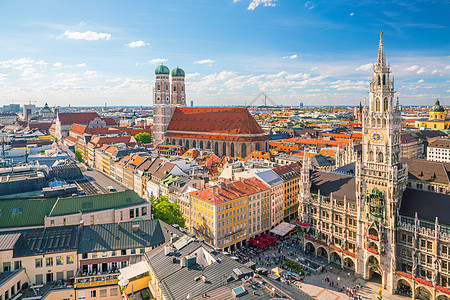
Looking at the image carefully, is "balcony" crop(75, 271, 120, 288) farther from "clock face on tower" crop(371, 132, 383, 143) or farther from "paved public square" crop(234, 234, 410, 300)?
"clock face on tower" crop(371, 132, 383, 143)

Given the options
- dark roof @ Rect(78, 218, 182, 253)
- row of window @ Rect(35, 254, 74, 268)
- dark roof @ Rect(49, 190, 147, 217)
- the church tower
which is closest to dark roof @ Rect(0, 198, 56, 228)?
dark roof @ Rect(49, 190, 147, 217)

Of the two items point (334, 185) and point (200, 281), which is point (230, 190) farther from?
point (200, 281)

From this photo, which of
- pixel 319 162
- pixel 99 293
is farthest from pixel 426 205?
pixel 319 162

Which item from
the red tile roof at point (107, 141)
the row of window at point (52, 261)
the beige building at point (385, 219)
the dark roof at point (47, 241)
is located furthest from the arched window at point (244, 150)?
the row of window at point (52, 261)

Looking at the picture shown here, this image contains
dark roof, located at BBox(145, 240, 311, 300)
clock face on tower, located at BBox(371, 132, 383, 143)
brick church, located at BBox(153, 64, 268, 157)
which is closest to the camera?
dark roof, located at BBox(145, 240, 311, 300)

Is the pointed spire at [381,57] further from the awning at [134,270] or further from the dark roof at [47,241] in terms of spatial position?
the dark roof at [47,241]
